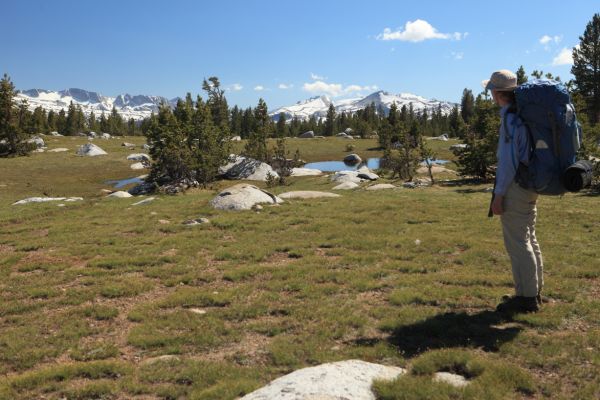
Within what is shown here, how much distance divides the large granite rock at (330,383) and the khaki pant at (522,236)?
10.5 feet

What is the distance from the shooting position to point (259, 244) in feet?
52.7

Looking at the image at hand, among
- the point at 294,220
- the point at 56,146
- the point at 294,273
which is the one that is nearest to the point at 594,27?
the point at 294,220

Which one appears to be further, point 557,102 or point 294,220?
point 294,220

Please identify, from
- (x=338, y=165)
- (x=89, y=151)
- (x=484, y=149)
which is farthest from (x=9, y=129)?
(x=484, y=149)

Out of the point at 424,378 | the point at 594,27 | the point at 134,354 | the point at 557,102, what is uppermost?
the point at 594,27

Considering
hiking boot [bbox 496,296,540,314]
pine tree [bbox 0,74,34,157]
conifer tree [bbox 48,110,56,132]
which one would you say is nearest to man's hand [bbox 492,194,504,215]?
hiking boot [bbox 496,296,540,314]

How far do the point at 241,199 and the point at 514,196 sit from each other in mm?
17562

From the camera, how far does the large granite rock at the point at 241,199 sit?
23.5 metres

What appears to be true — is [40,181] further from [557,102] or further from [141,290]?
[557,102]

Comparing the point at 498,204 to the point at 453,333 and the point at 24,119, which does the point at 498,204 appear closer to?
the point at 453,333

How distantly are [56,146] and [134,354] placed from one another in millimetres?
100029

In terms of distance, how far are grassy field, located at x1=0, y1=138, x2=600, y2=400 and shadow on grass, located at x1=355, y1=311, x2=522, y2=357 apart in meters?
0.04

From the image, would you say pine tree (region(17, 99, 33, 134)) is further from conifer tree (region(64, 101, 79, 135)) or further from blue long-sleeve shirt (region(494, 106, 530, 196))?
blue long-sleeve shirt (region(494, 106, 530, 196))

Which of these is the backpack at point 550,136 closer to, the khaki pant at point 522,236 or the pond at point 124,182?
the khaki pant at point 522,236
